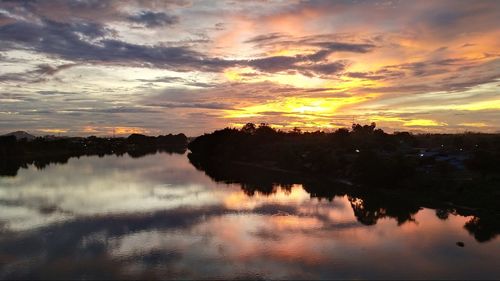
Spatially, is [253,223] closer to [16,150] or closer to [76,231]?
[76,231]

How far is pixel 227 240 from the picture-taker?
26.5m

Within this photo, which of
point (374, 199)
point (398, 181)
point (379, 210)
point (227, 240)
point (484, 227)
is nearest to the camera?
point (227, 240)

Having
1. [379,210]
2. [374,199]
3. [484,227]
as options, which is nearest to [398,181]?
[374,199]

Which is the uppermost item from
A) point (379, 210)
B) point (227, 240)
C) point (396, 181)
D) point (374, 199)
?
point (396, 181)

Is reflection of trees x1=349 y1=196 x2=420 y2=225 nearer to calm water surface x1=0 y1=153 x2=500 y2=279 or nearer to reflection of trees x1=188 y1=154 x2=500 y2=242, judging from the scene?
reflection of trees x1=188 y1=154 x2=500 y2=242

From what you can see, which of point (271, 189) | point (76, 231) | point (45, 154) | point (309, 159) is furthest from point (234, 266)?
point (45, 154)

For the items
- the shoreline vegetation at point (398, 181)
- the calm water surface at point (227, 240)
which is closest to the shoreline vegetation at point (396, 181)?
the shoreline vegetation at point (398, 181)

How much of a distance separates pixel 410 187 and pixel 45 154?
4471 inches

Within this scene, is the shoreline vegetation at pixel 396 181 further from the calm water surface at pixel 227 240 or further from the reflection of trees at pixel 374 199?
the calm water surface at pixel 227 240

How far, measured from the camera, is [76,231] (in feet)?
94.0

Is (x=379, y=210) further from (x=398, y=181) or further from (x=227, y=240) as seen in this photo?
(x=227, y=240)

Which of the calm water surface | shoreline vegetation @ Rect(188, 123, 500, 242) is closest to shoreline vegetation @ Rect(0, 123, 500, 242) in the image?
shoreline vegetation @ Rect(188, 123, 500, 242)

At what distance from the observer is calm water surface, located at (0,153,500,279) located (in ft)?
68.2

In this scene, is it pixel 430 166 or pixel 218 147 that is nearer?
pixel 430 166
